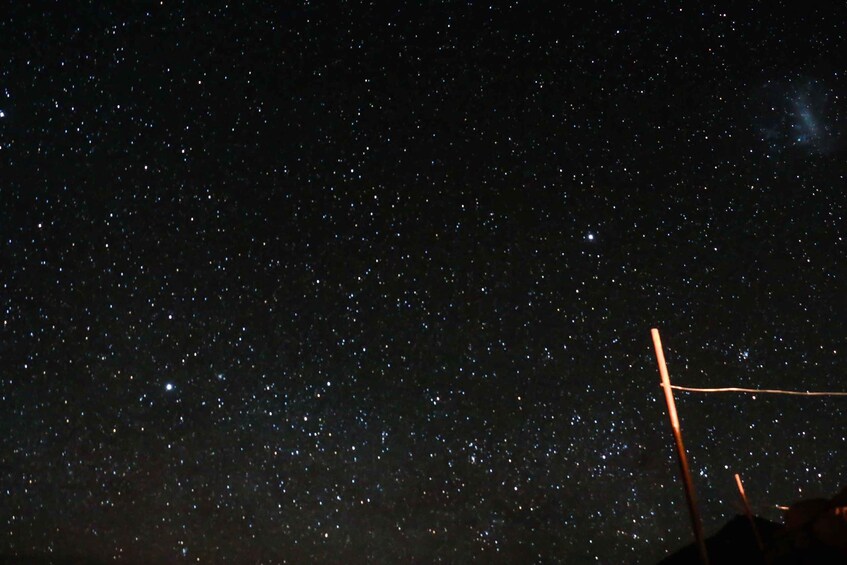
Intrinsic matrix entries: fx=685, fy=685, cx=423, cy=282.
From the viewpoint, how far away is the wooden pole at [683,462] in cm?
705

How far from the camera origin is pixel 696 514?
23.5 ft

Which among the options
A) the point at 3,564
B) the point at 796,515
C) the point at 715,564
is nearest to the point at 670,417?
the point at 796,515

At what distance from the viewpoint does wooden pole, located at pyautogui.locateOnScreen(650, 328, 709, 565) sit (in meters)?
7.05

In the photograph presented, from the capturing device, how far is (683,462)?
24.6 ft

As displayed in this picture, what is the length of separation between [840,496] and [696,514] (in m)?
1.94

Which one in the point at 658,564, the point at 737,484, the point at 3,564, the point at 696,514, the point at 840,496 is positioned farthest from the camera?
the point at 3,564

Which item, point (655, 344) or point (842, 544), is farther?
point (655, 344)

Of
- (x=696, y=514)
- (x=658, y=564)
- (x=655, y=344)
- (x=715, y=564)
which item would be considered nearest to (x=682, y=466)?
(x=696, y=514)

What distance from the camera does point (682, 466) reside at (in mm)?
7465

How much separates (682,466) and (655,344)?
4.68ft

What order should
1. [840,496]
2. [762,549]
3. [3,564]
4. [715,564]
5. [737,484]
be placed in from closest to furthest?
[840,496] < [762,549] < [737,484] < [715,564] < [3,564]

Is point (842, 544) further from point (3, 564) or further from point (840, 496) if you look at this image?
point (3, 564)

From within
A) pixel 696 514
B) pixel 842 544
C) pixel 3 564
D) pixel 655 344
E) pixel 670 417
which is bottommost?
pixel 842 544

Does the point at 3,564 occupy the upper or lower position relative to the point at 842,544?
upper
